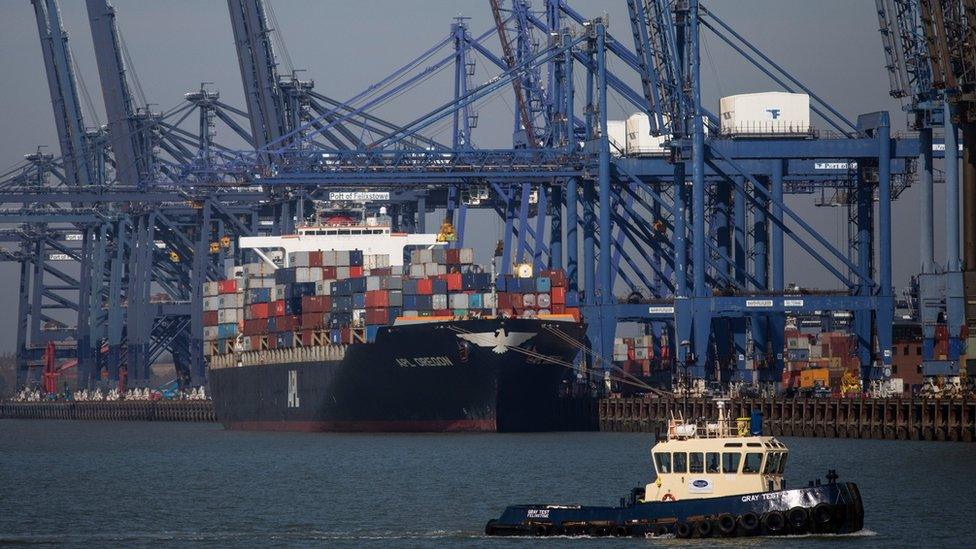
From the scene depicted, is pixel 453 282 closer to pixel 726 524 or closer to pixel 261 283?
pixel 261 283

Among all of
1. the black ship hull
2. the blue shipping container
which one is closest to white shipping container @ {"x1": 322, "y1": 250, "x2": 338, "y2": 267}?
the black ship hull

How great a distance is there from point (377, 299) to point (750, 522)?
48460 mm

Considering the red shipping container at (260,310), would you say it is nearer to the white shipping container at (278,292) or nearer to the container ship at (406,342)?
the container ship at (406,342)

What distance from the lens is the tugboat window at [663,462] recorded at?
136 ft

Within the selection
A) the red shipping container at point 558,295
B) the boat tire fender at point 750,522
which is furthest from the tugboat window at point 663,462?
the red shipping container at point 558,295

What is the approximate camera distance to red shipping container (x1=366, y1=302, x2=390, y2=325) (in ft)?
285

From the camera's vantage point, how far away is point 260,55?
122 meters

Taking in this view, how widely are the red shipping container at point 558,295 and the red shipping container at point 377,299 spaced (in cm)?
791

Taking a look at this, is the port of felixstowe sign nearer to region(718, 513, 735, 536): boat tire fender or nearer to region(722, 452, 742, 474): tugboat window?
region(722, 452, 742, 474): tugboat window

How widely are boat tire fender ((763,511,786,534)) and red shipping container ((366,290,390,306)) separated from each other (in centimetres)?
4807

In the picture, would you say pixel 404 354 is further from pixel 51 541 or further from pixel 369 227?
pixel 51 541

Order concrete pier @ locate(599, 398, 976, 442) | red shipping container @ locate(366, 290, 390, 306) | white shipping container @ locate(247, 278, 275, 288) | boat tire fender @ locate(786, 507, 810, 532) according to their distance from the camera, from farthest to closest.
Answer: white shipping container @ locate(247, 278, 275, 288), red shipping container @ locate(366, 290, 390, 306), concrete pier @ locate(599, 398, 976, 442), boat tire fender @ locate(786, 507, 810, 532)

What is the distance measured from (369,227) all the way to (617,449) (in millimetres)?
34178

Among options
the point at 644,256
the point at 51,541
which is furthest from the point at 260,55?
the point at 51,541
